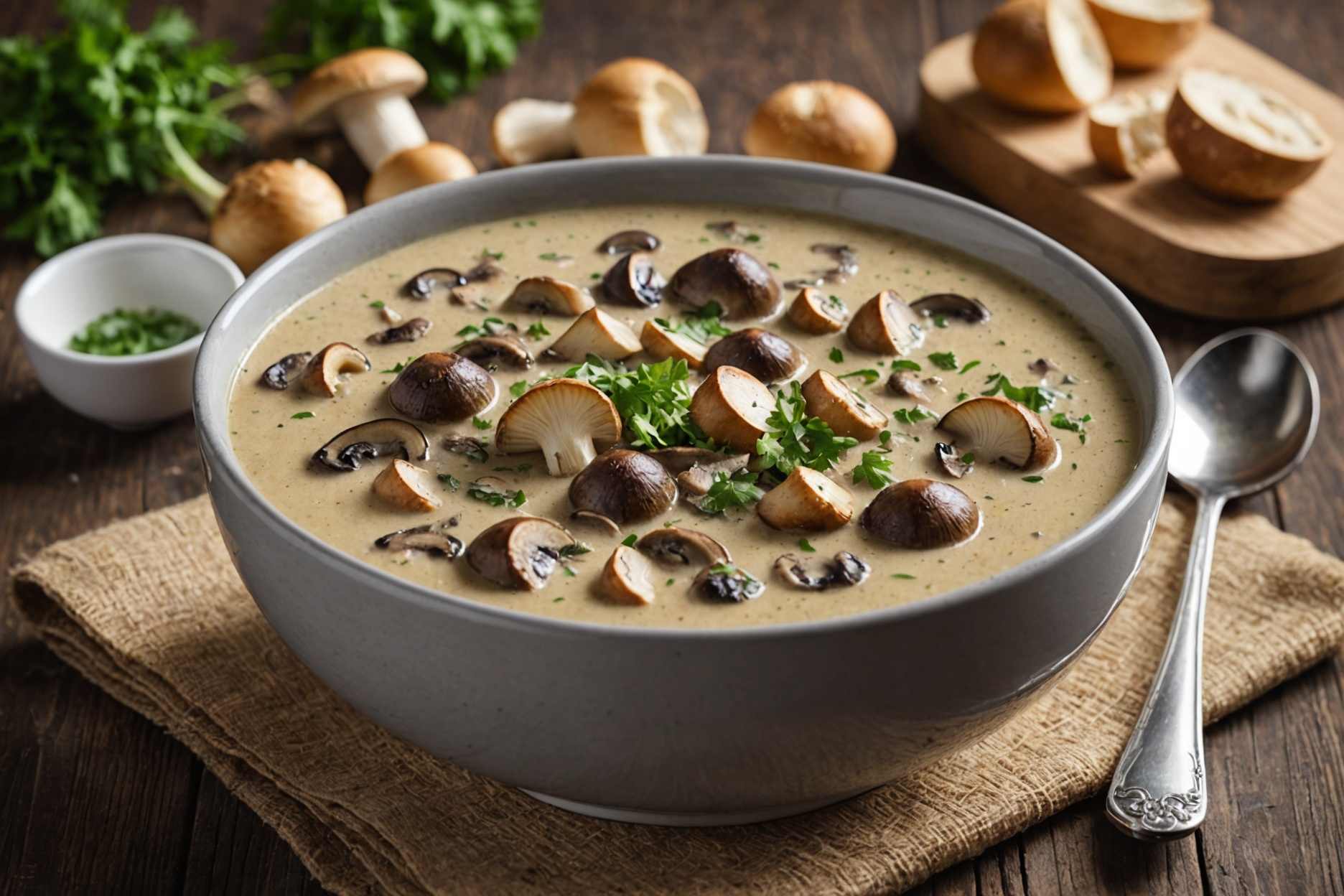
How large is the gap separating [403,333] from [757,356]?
28.2 inches

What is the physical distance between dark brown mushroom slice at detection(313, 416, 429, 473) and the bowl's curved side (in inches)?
8.1

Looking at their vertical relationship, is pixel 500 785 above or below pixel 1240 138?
below

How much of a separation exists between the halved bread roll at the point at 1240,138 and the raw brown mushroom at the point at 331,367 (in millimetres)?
2576

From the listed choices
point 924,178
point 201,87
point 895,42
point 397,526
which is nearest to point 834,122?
point 924,178

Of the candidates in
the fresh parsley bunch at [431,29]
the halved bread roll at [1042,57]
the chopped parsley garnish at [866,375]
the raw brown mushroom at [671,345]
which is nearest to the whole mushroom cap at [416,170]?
the fresh parsley bunch at [431,29]

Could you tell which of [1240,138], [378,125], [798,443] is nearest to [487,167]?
[378,125]

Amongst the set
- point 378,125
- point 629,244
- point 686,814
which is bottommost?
point 378,125

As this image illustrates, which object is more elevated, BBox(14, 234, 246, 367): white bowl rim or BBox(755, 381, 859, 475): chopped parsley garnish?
BBox(755, 381, 859, 475): chopped parsley garnish

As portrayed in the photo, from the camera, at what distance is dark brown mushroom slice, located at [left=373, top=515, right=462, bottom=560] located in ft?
8.19

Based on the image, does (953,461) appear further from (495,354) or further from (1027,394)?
(495,354)

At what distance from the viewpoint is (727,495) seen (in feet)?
8.49

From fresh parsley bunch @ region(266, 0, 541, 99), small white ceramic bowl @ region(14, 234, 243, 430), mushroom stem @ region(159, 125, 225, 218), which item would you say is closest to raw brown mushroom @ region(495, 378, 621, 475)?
small white ceramic bowl @ region(14, 234, 243, 430)

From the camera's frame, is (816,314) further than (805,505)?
Yes

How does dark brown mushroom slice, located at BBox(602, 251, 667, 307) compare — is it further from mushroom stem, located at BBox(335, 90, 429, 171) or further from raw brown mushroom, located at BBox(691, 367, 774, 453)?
mushroom stem, located at BBox(335, 90, 429, 171)
